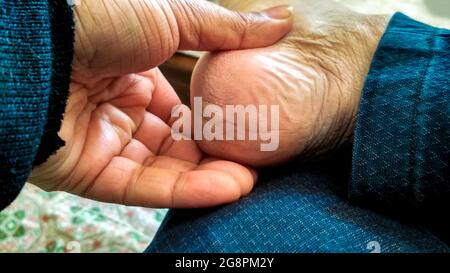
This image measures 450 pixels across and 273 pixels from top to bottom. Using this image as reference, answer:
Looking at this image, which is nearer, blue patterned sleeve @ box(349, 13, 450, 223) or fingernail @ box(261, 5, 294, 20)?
blue patterned sleeve @ box(349, 13, 450, 223)

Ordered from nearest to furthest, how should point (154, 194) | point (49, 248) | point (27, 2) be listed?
point (27, 2) < point (154, 194) < point (49, 248)

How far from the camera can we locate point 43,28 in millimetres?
462

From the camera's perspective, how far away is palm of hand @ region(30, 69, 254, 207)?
55 centimetres

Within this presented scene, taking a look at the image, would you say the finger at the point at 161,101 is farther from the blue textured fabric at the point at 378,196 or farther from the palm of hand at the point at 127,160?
the blue textured fabric at the point at 378,196

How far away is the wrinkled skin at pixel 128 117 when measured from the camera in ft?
1.76

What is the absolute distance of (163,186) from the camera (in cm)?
56

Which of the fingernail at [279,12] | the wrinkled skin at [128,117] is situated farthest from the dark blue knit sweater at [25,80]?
the fingernail at [279,12]

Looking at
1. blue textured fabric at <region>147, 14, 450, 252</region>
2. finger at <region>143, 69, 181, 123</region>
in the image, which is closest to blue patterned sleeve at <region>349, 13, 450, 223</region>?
blue textured fabric at <region>147, 14, 450, 252</region>

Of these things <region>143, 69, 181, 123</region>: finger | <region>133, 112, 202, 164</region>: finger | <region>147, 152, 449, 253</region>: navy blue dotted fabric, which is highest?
<region>143, 69, 181, 123</region>: finger

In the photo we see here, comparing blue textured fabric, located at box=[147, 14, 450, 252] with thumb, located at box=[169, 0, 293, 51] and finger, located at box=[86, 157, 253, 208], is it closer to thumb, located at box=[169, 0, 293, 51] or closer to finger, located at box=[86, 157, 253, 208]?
finger, located at box=[86, 157, 253, 208]

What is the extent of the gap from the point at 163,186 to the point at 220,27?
0.69 feet
